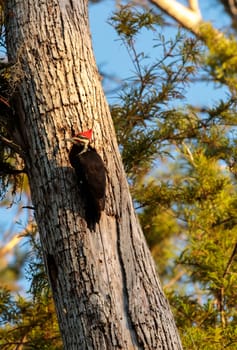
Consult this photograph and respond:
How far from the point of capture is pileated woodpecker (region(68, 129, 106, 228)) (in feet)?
11.2

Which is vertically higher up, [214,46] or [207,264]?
[214,46]

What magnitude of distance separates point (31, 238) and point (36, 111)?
1.52m

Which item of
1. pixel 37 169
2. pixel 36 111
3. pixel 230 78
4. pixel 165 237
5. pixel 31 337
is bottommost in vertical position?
pixel 31 337

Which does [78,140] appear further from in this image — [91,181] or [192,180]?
[192,180]

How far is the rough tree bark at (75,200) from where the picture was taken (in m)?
3.28

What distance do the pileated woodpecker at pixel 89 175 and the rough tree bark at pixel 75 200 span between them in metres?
0.04

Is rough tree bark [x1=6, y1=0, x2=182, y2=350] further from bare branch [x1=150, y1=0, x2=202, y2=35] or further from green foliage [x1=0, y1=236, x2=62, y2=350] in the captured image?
bare branch [x1=150, y1=0, x2=202, y2=35]

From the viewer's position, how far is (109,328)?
3229 mm

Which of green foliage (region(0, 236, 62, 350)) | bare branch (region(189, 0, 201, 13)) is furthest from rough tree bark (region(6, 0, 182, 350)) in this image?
bare branch (region(189, 0, 201, 13))

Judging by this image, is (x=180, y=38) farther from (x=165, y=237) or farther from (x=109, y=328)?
(x=165, y=237)

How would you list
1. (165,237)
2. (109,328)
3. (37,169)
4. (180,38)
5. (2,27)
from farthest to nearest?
1. (165,237)
2. (180,38)
3. (2,27)
4. (37,169)
5. (109,328)

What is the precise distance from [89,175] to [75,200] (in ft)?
0.48

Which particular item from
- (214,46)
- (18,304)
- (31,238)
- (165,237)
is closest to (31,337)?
(18,304)

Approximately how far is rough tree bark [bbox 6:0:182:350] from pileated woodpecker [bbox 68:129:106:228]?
0.04m
